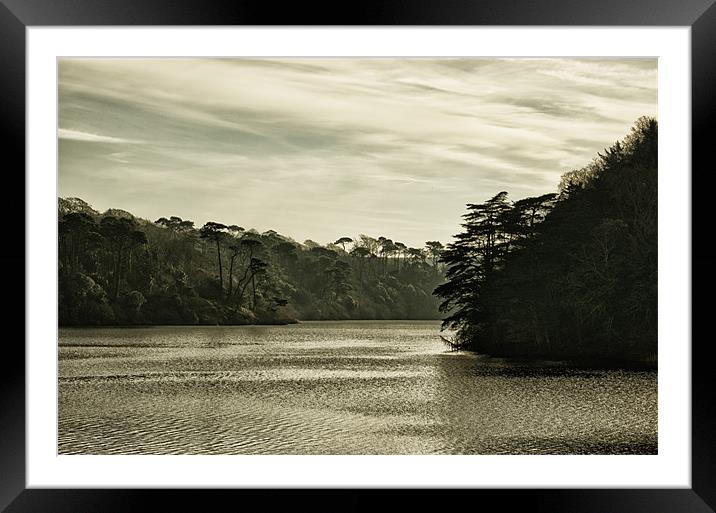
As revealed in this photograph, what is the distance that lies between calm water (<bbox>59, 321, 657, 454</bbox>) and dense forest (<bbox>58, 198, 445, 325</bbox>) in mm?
267

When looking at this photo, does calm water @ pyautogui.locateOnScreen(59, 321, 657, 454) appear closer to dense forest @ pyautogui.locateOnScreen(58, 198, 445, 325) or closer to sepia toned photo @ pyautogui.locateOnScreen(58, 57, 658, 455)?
sepia toned photo @ pyautogui.locateOnScreen(58, 57, 658, 455)

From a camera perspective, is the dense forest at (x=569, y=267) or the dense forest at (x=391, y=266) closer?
the dense forest at (x=391, y=266)

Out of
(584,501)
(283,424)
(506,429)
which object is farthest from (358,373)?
(584,501)

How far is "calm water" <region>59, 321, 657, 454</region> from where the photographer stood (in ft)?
28.3

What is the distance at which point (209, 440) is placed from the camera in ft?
29.2

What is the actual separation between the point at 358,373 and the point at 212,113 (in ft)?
14.1

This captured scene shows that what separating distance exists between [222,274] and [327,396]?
2398mm

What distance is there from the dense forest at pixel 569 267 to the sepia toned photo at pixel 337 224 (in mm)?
36

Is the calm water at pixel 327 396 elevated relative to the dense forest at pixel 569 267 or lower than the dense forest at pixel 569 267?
lower
